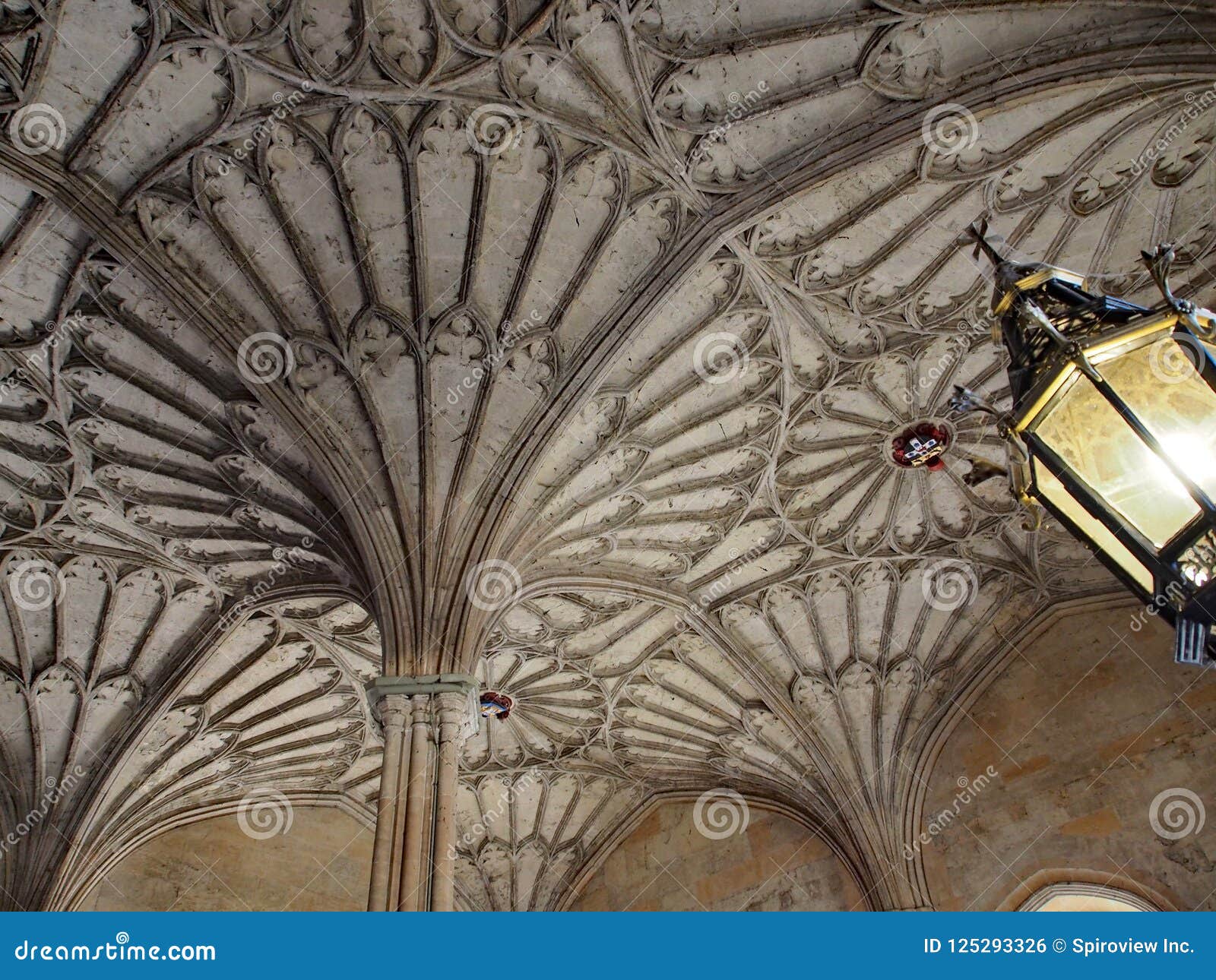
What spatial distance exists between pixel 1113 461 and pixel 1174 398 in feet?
0.99

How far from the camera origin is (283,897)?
1755cm

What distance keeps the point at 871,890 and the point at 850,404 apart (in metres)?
7.36

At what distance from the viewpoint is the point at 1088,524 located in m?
4.17

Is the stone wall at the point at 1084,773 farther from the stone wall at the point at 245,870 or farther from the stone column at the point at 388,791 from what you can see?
the stone wall at the point at 245,870

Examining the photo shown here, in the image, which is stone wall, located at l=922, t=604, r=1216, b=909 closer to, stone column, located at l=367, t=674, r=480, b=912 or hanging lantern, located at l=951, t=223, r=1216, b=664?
stone column, located at l=367, t=674, r=480, b=912

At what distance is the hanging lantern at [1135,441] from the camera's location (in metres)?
3.67

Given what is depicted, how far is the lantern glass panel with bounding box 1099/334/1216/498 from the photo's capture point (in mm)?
3648

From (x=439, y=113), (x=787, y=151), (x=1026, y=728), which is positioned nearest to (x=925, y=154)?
(x=787, y=151)

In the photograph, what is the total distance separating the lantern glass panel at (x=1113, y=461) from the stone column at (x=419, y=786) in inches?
248

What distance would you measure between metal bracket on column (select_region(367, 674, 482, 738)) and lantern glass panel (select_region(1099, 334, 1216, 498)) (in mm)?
7530

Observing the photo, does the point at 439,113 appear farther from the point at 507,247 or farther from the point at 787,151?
the point at 787,151

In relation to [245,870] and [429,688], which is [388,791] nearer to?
[429,688]

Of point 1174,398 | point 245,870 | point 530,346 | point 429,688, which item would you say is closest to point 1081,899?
point 429,688

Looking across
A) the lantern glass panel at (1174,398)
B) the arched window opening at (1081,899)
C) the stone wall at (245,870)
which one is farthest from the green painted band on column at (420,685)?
the arched window opening at (1081,899)
